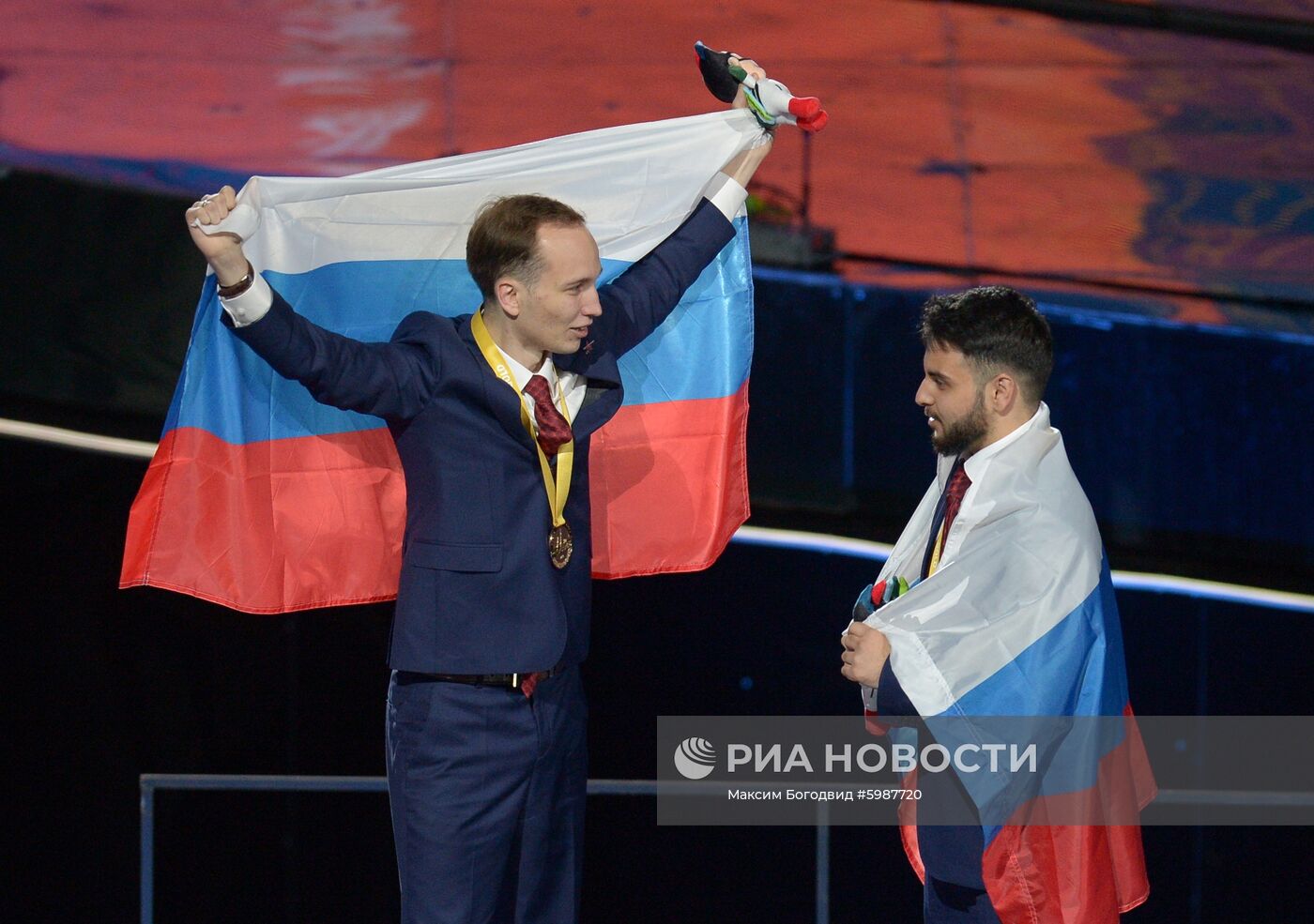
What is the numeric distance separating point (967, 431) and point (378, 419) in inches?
42.6

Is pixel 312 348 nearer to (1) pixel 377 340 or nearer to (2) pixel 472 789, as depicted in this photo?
(1) pixel 377 340

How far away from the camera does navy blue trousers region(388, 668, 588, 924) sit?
8.16ft

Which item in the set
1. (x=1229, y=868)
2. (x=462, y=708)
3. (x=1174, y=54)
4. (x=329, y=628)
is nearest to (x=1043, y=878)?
(x=462, y=708)

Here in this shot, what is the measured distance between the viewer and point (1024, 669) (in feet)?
7.99

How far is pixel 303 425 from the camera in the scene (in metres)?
2.81

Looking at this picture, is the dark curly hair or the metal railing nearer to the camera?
the dark curly hair

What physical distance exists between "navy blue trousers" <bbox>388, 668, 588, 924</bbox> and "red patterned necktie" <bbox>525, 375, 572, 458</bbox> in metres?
0.41

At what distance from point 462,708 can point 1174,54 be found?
4148mm

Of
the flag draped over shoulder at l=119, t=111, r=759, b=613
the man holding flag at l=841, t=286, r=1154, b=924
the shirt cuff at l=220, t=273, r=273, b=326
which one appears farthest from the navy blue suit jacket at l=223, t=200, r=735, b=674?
the man holding flag at l=841, t=286, r=1154, b=924

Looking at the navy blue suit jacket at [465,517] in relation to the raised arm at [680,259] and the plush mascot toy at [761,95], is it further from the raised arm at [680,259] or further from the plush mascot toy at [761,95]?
the plush mascot toy at [761,95]

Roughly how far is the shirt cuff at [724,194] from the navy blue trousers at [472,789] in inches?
37.6

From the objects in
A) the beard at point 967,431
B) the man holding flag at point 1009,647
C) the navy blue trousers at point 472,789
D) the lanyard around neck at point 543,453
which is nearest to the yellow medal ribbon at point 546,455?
the lanyard around neck at point 543,453

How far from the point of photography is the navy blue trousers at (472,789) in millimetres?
2486

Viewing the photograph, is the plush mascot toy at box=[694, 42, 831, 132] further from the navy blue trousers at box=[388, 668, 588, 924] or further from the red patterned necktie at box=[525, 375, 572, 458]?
the navy blue trousers at box=[388, 668, 588, 924]
